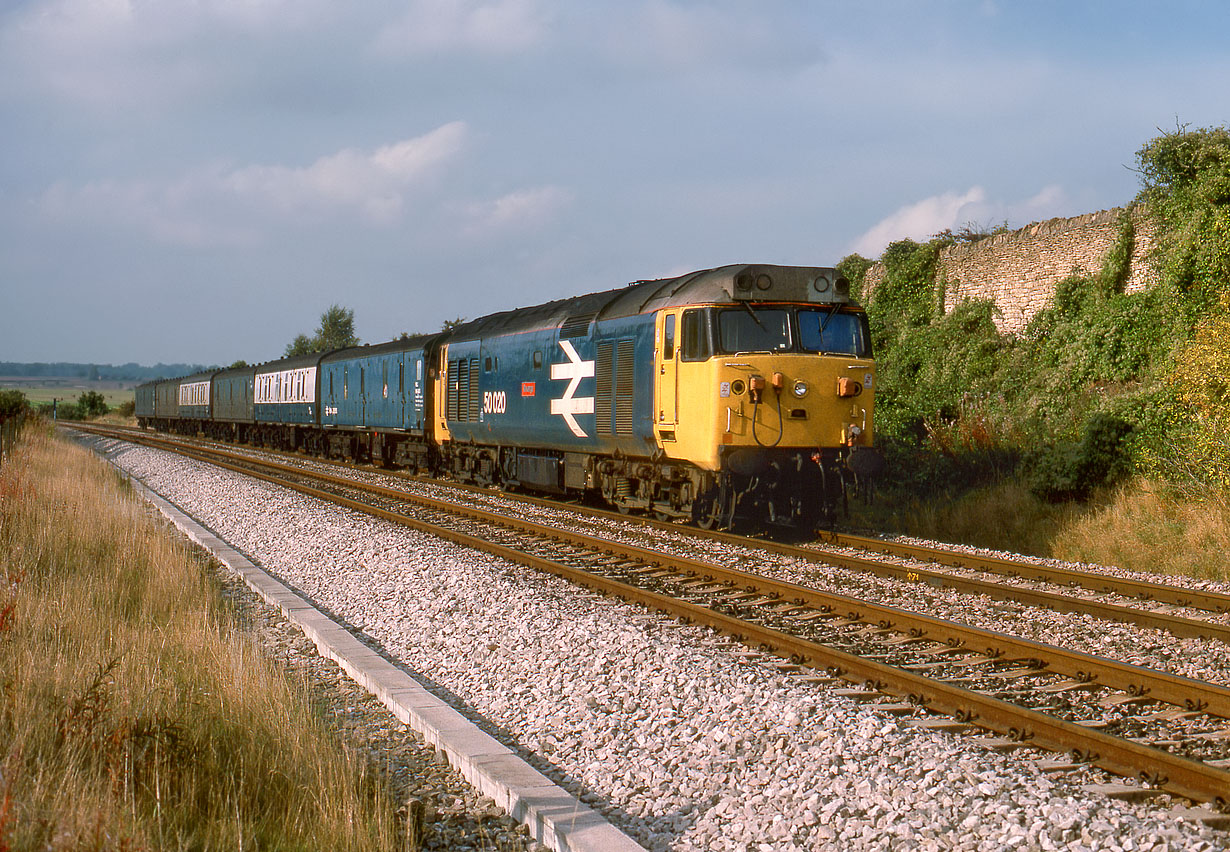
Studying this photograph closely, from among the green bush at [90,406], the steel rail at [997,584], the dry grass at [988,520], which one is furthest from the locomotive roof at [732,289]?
the green bush at [90,406]

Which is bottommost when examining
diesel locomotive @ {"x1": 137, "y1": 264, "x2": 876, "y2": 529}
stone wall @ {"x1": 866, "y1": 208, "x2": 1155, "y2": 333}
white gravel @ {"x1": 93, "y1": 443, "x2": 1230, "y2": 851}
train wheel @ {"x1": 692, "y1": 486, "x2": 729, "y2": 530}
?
white gravel @ {"x1": 93, "y1": 443, "x2": 1230, "y2": 851}

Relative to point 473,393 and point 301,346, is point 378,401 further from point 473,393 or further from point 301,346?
point 301,346

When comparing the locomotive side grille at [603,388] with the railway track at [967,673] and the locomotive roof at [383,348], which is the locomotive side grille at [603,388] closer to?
the railway track at [967,673]

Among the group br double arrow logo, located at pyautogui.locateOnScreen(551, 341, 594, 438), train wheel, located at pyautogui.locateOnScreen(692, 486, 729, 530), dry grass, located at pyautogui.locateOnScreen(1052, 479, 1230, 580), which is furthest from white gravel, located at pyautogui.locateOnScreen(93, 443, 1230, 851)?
dry grass, located at pyautogui.locateOnScreen(1052, 479, 1230, 580)

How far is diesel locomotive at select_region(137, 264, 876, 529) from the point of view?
12.1 m

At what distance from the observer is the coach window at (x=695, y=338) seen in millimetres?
12086

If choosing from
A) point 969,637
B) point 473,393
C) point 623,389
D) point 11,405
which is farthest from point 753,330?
point 11,405

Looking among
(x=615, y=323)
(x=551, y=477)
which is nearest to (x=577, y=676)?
(x=615, y=323)

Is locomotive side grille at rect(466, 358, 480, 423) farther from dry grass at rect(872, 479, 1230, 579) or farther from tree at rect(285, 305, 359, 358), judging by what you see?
tree at rect(285, 305, 359, 358)

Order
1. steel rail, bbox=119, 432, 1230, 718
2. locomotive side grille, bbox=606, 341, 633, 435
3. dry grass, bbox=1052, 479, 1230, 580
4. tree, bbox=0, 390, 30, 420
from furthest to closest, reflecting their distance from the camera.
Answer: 1. tree, bbox=0, 390, 30, 420
2. locomotive side grille, bbox=606, 341, 633, 435
3. dry grass, bbox=1052, 479, 1230, 580
4. steel rail, bbox=119, 432, 1230, 718

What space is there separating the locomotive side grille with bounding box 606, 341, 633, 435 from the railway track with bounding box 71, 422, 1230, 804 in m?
3.01

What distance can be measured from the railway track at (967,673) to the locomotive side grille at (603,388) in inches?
137

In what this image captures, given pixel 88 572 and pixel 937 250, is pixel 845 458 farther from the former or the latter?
pixel 937 250

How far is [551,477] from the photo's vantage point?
54.8 feet
